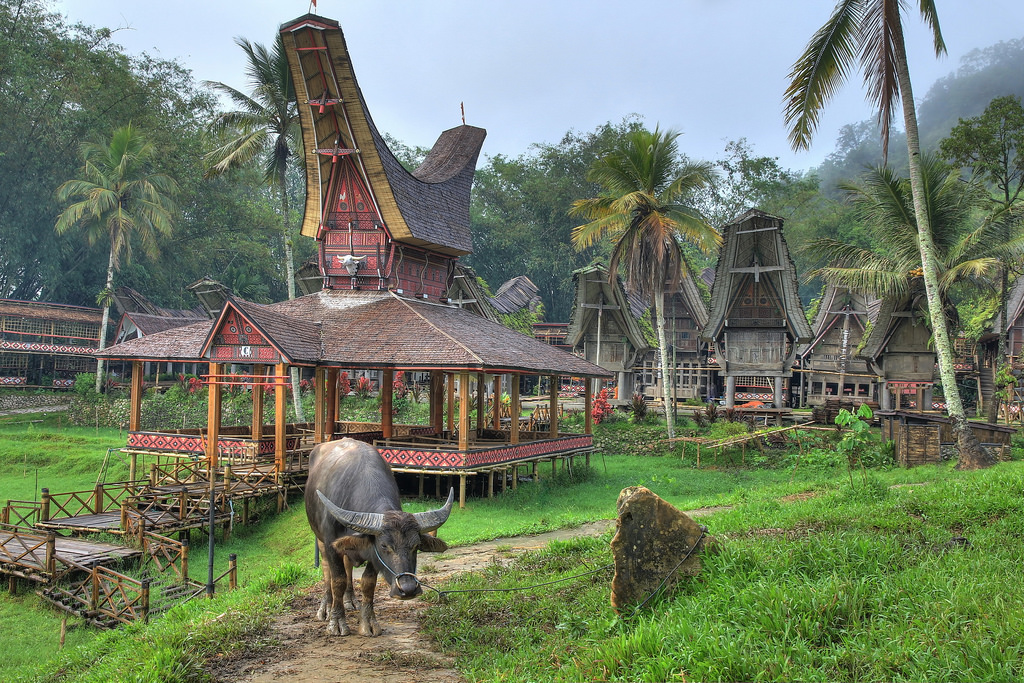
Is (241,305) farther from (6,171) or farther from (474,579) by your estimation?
(6,171)

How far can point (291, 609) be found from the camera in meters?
8.43

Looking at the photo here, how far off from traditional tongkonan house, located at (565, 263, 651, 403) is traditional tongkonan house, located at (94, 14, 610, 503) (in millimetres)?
10283

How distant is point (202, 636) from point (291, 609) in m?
1.33

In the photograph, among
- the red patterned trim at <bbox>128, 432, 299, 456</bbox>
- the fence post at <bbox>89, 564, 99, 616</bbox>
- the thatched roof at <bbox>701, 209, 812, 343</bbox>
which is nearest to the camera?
the fence post at <bbox>89, 564, 99, 616</bbox>

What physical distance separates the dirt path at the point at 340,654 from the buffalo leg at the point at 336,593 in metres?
0.10

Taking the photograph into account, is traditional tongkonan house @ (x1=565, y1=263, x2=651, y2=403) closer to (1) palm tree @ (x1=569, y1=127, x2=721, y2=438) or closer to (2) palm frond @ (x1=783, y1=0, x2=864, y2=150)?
(1) palm tree @ (x1=569, y1=127, x2=721, y2=438)

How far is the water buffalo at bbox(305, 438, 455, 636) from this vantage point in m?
6.71

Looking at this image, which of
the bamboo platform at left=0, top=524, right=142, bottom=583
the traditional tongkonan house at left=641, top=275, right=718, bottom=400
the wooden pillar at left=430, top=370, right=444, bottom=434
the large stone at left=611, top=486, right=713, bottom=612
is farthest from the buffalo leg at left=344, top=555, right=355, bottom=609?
the traditional tongkonan house at left=641, top=275, right=718, bottom=400

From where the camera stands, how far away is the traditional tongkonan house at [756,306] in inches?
1035

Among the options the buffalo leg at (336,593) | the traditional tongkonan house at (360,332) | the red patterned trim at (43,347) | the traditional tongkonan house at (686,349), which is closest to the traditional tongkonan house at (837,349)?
the traditional tongkonan house at (686,349)

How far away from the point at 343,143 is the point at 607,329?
17.5 meters

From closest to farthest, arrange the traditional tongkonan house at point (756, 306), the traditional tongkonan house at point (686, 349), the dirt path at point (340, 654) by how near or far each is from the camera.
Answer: the dirt path at point (340, 654), the traditional tongkonan house at point (756, 306), the traditional tongkonan house at point (686, 349)

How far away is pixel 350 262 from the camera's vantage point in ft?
70.8

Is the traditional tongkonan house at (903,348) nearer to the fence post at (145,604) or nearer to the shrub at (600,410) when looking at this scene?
the shrub at (600,410)
